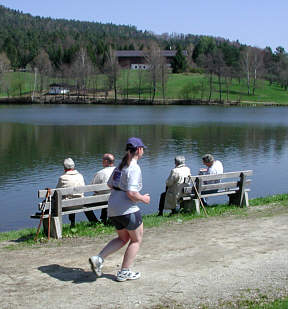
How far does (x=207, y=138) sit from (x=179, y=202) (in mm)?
28642

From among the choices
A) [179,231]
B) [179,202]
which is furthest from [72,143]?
[179,231]

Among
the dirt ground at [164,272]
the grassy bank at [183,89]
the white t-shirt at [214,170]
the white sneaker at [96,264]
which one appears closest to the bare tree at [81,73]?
the grassy bank at [183,89]

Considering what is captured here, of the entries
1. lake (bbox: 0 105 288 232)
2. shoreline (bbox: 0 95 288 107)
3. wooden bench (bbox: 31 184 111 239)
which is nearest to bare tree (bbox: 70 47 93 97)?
shoreline (bbox: 0 95 288 107)

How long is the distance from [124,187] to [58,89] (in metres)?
124

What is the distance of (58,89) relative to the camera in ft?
417

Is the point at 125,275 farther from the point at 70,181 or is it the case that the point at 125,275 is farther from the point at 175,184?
the point at 175,184

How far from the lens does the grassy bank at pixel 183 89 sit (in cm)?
10906

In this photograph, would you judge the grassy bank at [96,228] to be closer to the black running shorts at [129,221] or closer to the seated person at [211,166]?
the seated person at [211,166]

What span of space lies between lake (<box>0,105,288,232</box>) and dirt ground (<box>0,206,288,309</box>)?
673 cm

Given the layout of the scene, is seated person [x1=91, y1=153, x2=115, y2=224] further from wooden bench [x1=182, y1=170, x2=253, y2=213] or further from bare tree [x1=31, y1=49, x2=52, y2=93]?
bare tree [x1=31, y1=49, x2=52, y2=93]

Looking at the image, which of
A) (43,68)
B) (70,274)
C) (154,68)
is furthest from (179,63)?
(70,274)

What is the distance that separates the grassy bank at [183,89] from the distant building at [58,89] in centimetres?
211

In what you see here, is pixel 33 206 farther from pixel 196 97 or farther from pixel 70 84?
pixel 70 84

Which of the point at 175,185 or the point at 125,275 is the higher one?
the point at 175,185
